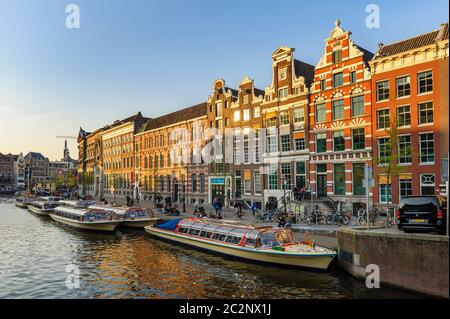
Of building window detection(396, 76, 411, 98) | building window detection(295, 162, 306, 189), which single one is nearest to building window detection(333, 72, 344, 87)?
building window detection(396, 76, 411, 98)

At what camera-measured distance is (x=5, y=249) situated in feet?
93.1

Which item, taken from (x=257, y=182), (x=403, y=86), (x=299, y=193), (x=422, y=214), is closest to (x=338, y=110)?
(x=403, y=86)

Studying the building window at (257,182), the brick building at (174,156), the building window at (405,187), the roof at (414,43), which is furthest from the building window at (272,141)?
the building window at (405,187)

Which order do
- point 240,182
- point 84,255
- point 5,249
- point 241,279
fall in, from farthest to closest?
point 240,182
point 5,249
point 84,255
point 241,279

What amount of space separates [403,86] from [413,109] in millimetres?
2463

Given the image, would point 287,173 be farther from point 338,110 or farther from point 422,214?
point 422,214

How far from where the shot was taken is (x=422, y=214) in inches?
663

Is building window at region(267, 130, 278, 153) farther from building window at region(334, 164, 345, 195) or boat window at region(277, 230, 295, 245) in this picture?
boat window at region(277, 230, 295, 245)

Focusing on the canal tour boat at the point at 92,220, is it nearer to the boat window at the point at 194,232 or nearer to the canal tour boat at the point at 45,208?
the boat window at the point at 194,232

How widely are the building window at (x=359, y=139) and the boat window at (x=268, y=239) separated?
1825 centimetres

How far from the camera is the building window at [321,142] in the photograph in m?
39.1
